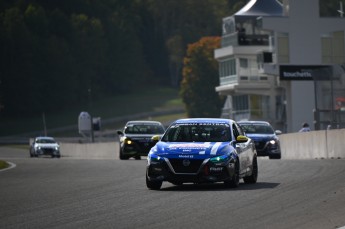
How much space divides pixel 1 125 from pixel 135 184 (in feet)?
395

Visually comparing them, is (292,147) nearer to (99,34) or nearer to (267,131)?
(267,131)

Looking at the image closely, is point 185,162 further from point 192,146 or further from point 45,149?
point 45,149

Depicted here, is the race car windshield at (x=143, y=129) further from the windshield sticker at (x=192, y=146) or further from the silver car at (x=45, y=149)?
the silver car at (x=45, y=149)

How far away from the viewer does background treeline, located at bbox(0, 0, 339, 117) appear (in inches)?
5920

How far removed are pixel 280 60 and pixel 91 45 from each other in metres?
77.6

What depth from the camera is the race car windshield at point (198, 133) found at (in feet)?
77.2

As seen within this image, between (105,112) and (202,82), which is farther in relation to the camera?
(105,112)

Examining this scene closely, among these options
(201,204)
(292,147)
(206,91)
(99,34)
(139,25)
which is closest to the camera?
(201,204)

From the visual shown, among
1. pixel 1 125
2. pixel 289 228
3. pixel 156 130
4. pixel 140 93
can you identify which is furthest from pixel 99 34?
pixel 289 228

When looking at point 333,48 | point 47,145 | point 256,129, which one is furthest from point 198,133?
point 333,48

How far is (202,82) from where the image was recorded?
138500 mm

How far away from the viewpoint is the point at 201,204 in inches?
743

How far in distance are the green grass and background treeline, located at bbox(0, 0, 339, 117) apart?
5.44 feet

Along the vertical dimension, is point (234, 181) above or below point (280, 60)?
below
